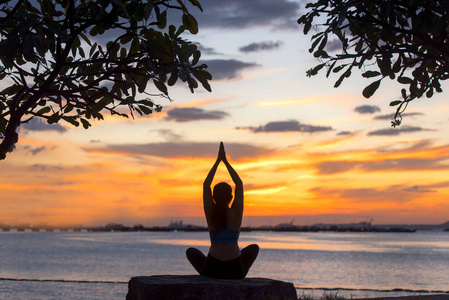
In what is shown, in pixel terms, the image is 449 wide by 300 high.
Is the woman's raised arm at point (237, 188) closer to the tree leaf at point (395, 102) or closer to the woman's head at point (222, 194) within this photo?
the woman's head at point (222, 194)

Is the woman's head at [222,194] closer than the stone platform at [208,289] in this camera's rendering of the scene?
No

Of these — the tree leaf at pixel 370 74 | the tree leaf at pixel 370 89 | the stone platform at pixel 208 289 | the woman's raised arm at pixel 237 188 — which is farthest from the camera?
the woman's raised arm at pixel 237 188

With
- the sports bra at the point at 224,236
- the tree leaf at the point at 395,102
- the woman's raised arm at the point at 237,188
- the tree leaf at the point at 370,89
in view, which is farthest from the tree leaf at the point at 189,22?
the tree leaf at the point at 395,102

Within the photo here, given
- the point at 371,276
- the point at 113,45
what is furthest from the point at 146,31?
the point at 371,276

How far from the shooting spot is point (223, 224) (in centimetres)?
825

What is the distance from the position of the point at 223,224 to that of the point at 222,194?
46 cm

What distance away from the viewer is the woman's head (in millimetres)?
8336

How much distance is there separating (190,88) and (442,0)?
3698 millimetres

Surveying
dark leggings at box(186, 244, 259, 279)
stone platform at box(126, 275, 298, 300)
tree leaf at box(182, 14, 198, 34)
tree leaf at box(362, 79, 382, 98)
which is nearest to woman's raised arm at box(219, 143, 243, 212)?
dark leggings at box(186, 244, 259, 279)

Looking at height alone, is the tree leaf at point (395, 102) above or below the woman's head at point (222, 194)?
above

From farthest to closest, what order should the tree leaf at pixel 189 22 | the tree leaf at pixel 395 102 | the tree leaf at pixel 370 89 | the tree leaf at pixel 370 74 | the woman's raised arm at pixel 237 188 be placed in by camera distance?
the tree leaf at pixel 395 102, the woman's raised arm at pixel 237 188, the tree leaf at pixel 370 74, the tree leaf at pixel 370 89, the tree leaf at pixel 189 22

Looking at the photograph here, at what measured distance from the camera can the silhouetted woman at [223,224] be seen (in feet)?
27.0

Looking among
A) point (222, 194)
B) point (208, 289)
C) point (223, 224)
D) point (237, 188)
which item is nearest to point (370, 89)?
point (237, 188)

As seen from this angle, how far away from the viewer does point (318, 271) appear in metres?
51.0
